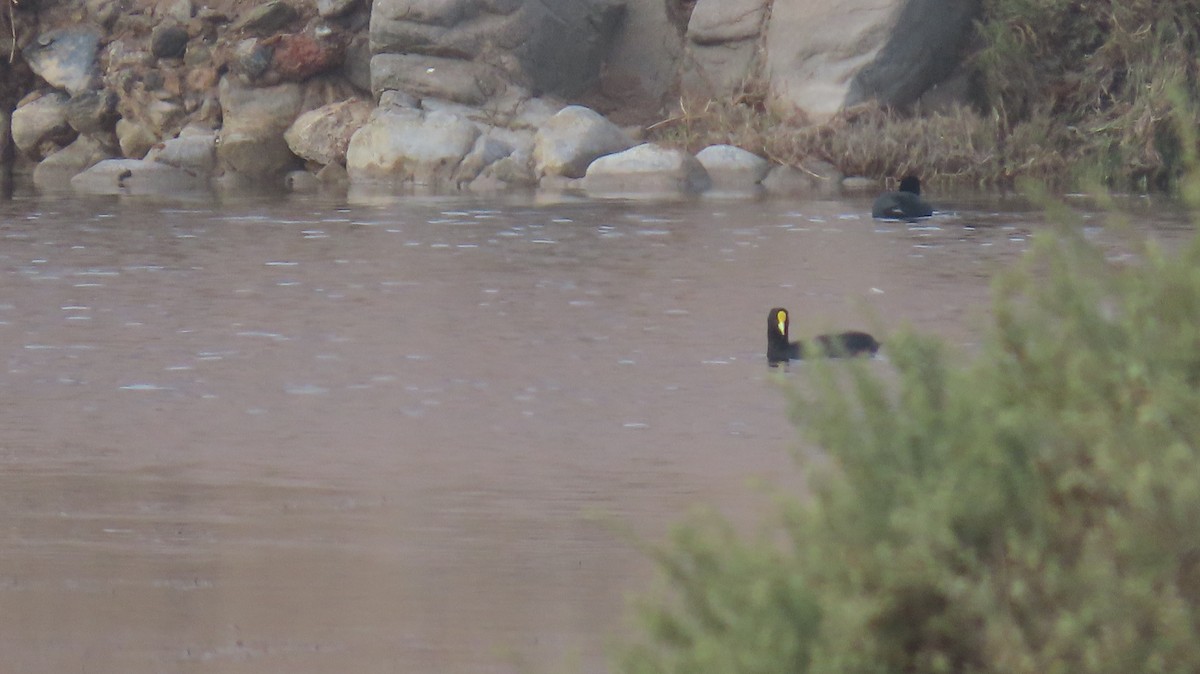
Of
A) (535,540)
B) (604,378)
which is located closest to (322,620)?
(535,540)

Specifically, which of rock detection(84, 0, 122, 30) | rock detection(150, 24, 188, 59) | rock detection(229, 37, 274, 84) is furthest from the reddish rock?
rock detection(84, 0, 122, 30)

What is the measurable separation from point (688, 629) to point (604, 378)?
6.01 meters

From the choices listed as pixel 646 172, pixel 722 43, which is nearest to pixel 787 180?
pixel 646 172

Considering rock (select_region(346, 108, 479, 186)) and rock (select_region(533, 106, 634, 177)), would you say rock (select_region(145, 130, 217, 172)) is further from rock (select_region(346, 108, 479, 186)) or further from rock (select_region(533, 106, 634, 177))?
rock (select_region(533, 106, 634, 177))

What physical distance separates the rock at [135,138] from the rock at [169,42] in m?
1.19

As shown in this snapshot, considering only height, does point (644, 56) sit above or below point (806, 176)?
above

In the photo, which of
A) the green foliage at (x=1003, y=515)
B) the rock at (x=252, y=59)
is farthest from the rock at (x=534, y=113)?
the green foliage at (x=1003, y=515)

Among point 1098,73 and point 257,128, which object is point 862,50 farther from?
point 257,128

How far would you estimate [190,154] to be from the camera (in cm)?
2641

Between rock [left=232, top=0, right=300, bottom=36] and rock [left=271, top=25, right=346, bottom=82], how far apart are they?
2.44 feet

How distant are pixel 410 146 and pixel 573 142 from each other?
2231 millimetres

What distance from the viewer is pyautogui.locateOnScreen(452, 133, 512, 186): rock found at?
24.1 meters

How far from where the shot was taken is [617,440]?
7477 millimetres

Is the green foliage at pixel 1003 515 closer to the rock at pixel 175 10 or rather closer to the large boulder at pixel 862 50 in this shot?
the large boulder at pixel 862 50
